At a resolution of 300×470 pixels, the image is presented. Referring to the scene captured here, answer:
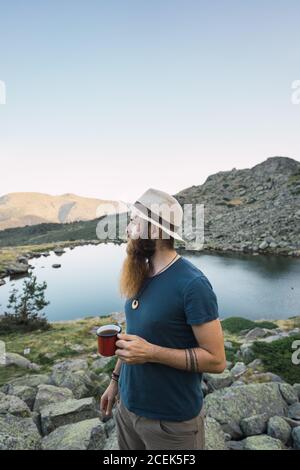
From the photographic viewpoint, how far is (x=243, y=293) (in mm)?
24391

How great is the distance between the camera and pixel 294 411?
5.67 meters

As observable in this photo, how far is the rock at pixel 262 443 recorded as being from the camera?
456 centimetres

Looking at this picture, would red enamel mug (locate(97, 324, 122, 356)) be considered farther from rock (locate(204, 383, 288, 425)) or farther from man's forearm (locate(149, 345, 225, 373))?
rock (locate(204, 383, 288, 425))

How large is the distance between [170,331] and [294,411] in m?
4.63

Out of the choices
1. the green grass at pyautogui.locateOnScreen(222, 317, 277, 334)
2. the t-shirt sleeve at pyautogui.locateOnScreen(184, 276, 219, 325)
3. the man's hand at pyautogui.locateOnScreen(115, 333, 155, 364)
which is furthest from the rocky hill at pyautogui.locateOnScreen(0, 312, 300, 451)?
the green grass at pyautogui.locateOnScreen(222, 317, 277, 334)

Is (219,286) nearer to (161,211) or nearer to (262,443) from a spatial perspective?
(262,443)

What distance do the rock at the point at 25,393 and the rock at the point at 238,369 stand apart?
4.11m

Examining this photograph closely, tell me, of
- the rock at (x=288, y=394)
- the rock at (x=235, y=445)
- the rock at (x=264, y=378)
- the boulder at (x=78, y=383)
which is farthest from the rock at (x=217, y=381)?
the boulder at (x=78, y=383)

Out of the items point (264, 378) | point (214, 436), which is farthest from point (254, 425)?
point (264, 378)

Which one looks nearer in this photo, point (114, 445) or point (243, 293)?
point (114, 445)
